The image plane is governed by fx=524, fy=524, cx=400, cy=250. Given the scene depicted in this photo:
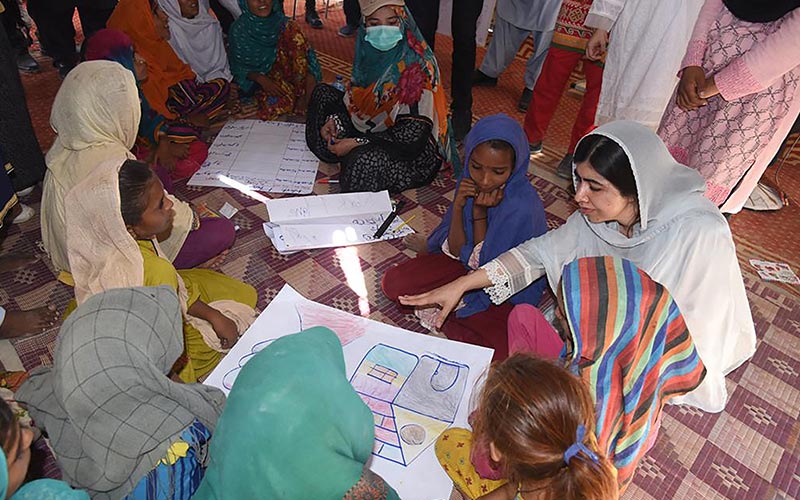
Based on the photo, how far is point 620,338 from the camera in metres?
1.11

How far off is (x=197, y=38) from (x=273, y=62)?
0.45m

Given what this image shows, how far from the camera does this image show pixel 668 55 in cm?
208

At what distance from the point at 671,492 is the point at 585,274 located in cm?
81

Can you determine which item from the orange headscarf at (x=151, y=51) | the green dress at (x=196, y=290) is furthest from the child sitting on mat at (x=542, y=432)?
the orange headscarf at (x=151, y=51)

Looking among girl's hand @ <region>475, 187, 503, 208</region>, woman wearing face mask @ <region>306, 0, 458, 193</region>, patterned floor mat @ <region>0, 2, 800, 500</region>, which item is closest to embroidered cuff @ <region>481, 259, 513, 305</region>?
girl's hand @ <region>475, 187, 503, 208</region>

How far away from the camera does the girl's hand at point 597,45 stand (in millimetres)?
2301

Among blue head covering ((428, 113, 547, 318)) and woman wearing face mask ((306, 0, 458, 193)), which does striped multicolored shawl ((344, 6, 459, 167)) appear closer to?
woman wearing face mask ((306, 0, 458, 193))

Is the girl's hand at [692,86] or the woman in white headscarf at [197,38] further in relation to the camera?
the woman in white headscarf at [197,38]

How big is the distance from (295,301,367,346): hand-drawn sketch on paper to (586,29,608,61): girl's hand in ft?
5.30

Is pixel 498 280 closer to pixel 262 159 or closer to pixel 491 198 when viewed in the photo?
pixel 491 198

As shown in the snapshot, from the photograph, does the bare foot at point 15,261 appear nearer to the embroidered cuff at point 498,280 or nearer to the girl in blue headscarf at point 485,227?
the girl in blue headscarf at point 485,227

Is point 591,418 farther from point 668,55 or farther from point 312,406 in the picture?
point 668,55

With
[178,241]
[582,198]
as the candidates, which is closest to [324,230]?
[178,241]

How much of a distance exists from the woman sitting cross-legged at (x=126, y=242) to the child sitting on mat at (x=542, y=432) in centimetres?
89
